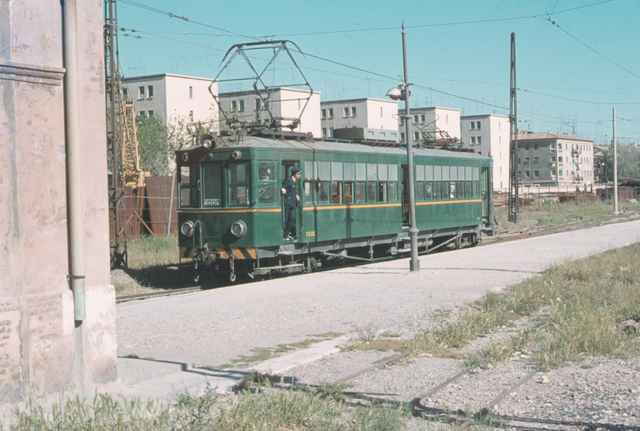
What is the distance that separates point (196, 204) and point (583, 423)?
13.0m

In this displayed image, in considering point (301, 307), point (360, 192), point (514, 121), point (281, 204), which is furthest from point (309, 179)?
point (514, 121)

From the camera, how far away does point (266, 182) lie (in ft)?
60.2

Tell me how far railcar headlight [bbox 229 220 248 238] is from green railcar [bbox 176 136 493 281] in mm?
20

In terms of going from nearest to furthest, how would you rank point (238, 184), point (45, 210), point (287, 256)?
1. point (45, 210)
2. point (238, 184)
3. point (287, 256)

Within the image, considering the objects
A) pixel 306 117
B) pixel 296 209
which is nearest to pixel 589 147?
pixel 306 117

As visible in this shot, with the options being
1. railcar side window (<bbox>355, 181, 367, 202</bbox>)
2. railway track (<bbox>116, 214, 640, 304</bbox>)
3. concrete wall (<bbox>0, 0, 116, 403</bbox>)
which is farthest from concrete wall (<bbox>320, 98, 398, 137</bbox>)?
concrete wall (<bbox>0, 0, 116, 403</bbox>)

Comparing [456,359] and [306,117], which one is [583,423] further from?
[306,117]

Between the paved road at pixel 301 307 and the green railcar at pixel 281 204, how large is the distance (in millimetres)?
784

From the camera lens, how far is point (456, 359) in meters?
9.88

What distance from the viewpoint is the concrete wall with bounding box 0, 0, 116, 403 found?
706cm

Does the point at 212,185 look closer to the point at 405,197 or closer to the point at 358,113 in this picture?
the point at 405,197

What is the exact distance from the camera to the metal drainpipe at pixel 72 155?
7539 mm

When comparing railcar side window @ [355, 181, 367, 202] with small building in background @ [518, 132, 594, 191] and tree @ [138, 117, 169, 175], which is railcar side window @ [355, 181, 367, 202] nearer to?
tree @ [138, 117, 169, 175]

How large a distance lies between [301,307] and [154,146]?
46358 millimetres
